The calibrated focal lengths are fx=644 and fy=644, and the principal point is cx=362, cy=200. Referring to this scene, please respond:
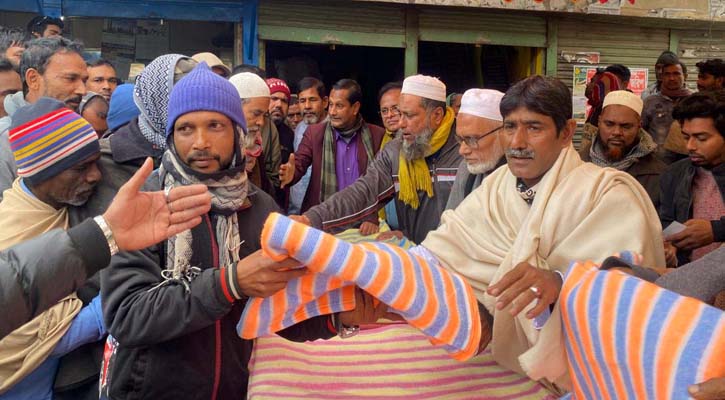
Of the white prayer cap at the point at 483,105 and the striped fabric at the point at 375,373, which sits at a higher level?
the white prayer cap at the point at 483,105

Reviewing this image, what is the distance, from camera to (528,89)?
2.66 meters

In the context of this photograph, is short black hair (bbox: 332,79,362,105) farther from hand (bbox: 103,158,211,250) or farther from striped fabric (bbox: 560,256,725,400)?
striped fabric (bbox: 560,256,725,400)

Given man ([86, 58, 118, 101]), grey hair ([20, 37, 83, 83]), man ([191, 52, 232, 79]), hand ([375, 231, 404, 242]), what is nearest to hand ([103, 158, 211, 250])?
hand ([375, 231, 404, 242])

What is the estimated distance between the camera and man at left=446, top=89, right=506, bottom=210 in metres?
3.52

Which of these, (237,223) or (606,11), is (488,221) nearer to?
(237,223)

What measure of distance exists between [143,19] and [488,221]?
6.99 metres

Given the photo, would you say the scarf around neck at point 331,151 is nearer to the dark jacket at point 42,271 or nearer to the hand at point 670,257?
the hand at point 670,257

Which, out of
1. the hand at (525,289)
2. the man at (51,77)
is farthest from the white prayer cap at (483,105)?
the man at (51,77)

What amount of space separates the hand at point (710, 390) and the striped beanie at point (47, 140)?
2040 mm

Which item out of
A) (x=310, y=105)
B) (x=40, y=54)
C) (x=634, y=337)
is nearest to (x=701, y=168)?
(x=634, y=337)

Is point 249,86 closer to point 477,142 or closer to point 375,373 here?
point 477,142

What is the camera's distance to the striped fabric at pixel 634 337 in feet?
4.32

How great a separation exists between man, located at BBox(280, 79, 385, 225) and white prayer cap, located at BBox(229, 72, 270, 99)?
41.8 inches

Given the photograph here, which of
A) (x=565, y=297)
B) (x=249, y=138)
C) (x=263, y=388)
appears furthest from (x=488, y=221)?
(x=249, y=138)
